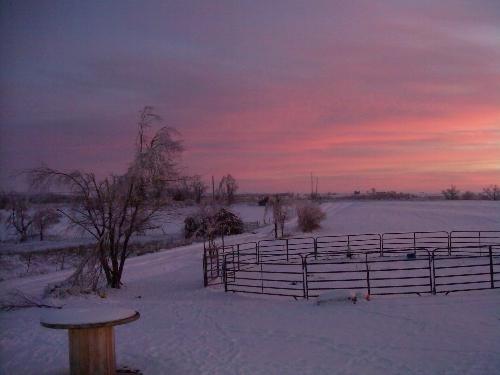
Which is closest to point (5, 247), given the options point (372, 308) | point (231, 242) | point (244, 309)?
point (231, 242)

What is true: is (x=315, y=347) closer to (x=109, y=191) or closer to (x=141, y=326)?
(x=141, y=326)

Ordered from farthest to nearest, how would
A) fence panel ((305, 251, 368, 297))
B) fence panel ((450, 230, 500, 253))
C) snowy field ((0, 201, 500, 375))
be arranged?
1. fence panel ((450, 230, 500, 253))
2. fence panel ((305, 251, 368, 297))
3. snowy field ((0, 201, 500, 375))

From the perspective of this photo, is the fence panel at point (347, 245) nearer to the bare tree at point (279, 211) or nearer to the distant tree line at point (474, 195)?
the bare tree at point (279, 211)

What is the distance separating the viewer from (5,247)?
3975cm

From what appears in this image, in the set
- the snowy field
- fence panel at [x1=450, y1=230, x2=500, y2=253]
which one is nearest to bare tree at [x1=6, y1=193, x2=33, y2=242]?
the snowy field

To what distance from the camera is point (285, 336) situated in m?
10.8

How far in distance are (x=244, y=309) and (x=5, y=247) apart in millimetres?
31785

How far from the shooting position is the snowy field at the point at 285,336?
8812mm

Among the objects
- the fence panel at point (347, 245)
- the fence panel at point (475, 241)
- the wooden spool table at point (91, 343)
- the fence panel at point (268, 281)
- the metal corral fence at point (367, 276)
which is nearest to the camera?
the wooden spool table at point (91, 343)

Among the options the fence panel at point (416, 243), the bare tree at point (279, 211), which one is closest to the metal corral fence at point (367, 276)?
the fence panel at point (416, 243)

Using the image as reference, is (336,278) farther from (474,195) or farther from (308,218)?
(474,195)

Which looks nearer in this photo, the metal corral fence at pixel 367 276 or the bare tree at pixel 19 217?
the metal corral fence at pixel 367 276

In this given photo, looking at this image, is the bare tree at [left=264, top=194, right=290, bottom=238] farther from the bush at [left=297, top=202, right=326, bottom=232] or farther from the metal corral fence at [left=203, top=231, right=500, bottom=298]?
the metal corral fence at [left=203, top=231, right=500, bottom=298]

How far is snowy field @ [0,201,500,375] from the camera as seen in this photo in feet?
28.9
